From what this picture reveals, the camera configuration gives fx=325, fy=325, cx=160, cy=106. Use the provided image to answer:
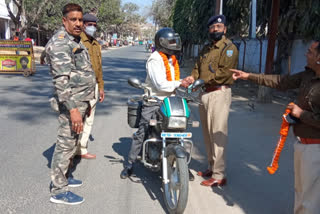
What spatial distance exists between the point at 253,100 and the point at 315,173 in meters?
7.98

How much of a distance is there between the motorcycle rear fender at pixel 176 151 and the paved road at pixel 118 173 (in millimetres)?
659

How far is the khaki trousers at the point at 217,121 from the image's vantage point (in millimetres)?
3924

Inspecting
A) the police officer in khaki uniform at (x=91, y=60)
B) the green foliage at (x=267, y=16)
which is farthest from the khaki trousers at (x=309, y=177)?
the green foliage at (x=267, y=16)

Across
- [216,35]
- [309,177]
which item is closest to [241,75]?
[216,35]

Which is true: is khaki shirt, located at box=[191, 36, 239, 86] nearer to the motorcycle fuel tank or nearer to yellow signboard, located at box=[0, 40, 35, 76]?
the motorcycle fuel tank

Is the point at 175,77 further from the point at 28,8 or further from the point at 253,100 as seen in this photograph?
the point at 28,8

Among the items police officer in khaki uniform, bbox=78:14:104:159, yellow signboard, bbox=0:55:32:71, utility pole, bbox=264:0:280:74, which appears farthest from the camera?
yellow signboard, bbox=0:55:32:71

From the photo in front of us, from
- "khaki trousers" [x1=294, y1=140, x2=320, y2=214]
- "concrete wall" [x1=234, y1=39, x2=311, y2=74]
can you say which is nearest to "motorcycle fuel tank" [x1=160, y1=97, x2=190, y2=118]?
"khaki trousers" [x1=294, y1=140, x2=320, y2=214]

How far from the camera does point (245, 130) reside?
268 inches

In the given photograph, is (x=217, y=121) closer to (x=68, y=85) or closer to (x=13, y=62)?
(x=68, y=85)

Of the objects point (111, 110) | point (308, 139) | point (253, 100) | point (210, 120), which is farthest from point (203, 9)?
point (308, 139)

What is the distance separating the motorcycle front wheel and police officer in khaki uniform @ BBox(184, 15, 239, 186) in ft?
2.63

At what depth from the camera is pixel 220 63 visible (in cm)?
385

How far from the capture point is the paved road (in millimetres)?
3564
